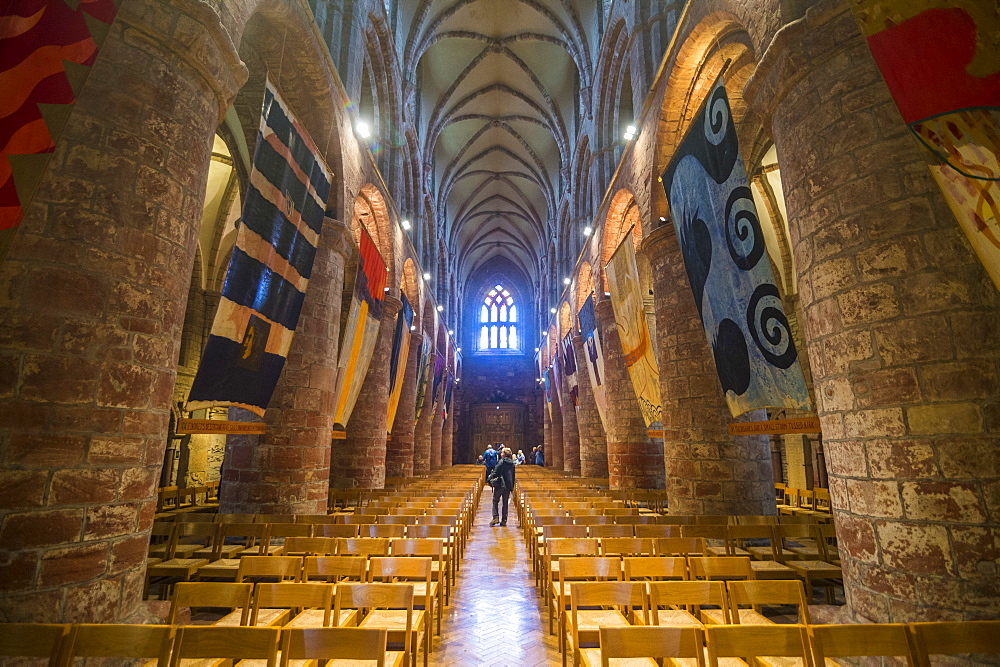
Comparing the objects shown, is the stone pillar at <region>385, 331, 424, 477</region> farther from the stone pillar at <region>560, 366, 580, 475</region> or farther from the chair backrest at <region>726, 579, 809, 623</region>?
the chair backrest at <region>726, 579, 809, 623</region>

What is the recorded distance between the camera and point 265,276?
515 cm

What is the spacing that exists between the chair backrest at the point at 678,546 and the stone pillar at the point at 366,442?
707 cm

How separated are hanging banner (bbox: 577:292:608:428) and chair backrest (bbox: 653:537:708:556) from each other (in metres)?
6.80

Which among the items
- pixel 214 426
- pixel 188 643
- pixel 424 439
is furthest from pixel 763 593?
pixel 424 439

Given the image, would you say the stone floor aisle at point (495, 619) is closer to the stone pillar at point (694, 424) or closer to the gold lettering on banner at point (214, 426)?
the stone pillar at point (694, 424)

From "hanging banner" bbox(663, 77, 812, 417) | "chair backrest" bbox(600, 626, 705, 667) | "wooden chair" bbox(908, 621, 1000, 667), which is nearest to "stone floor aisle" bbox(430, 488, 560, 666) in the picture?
"chair backrest" bbox(600, 626, 705, 667)

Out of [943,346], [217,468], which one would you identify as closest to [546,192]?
[217,468]

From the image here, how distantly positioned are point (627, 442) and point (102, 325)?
9.12 metres

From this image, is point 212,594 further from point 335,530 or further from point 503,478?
point 503,478

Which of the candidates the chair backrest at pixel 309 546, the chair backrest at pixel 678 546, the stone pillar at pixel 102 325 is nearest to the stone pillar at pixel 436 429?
the chair backrest at pixel 309 546

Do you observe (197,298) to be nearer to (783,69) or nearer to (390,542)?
(390,542)

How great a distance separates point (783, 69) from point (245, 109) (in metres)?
7.50

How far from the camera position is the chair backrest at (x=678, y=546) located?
3.86 meters

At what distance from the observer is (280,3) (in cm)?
600
